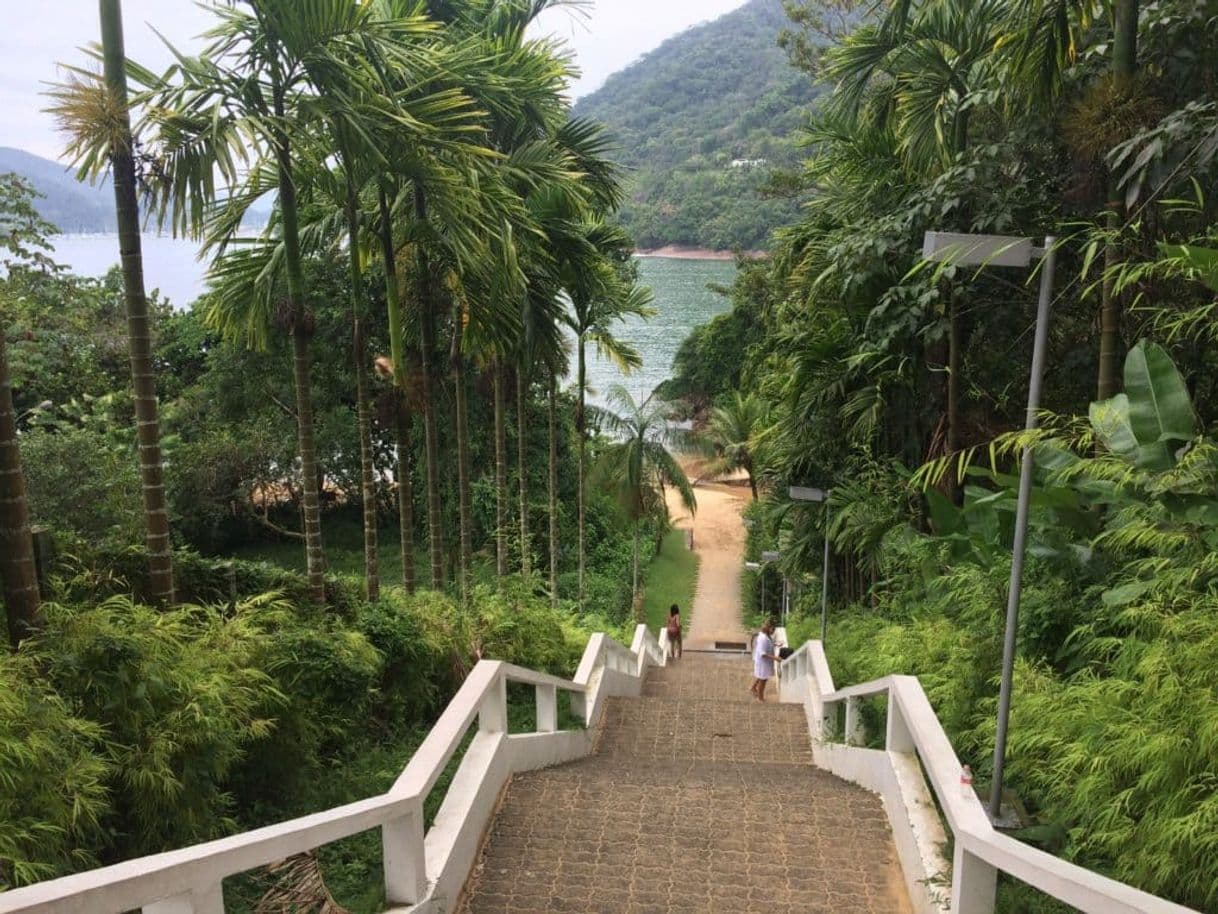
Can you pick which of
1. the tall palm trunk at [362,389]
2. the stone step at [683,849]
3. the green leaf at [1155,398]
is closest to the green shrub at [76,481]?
the tall palm trunk at [362,389]

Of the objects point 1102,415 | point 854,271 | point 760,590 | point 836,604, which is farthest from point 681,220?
point 1102,415

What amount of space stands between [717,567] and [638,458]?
434 inches

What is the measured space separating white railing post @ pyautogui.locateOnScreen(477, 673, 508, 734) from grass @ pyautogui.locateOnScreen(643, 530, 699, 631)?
18110mm

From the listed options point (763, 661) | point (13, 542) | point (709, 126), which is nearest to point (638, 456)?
point (763, 661)

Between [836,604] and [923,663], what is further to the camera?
[836,604]

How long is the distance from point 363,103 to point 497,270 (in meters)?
2.18

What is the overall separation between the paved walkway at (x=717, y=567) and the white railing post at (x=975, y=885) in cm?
1837

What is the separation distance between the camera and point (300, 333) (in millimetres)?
6508

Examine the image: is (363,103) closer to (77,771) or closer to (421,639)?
(421,639)

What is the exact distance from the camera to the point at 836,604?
15289 mm

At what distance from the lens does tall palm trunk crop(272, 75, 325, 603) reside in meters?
6.23

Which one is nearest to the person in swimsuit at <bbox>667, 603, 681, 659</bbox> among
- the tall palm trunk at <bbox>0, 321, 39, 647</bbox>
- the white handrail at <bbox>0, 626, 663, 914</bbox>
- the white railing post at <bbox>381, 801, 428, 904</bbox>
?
the white handrail at <bbox>0, 626, 663, 914</bbox>

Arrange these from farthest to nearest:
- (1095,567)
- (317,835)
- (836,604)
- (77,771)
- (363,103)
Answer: (836,604) → (363,103) → (1095,567) → (77,771) → (317,835)

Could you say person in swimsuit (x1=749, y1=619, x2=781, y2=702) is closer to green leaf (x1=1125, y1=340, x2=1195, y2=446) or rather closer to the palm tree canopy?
green leaf (x1=1125, y1=340, x2=1195, y2=446)
